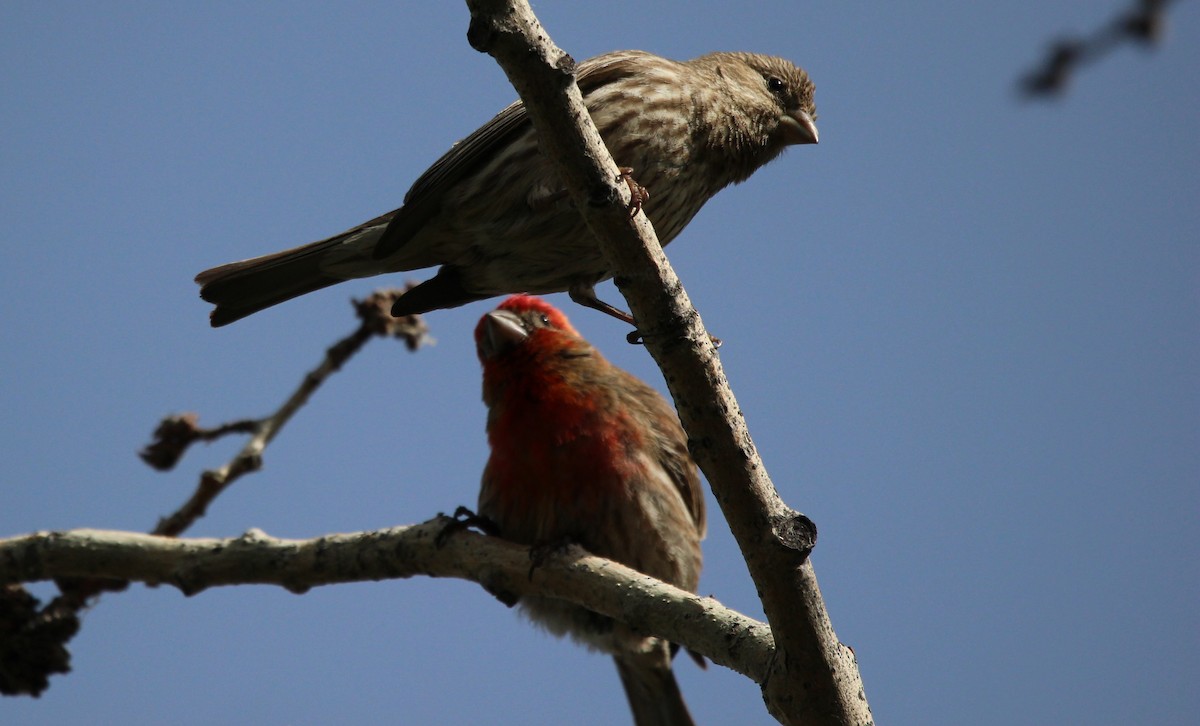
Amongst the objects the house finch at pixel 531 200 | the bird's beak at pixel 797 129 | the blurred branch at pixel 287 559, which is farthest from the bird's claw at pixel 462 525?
the bird's beak at pixel 797 129

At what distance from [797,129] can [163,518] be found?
3215mm

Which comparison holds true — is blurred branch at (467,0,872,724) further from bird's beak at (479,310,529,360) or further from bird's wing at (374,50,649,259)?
bird's beak at (479,310,529,360)

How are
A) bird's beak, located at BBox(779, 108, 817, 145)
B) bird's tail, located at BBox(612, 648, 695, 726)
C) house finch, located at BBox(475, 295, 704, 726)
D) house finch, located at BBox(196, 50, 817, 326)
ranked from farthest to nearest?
1. bird's tail, located at BBox(612, 648, 695, 726)
2. house finch, located at BBox(475, 295, 704, 726)
3. bird's beak, located at BBox(779, 108, 817, 145)
4. house finch, located at BBox(196, 50, 817, 326)

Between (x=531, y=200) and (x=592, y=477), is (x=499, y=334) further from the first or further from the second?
(x=531, y=200)

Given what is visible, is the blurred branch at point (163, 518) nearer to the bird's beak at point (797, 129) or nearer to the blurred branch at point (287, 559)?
the blurred branch at point (287, 559)

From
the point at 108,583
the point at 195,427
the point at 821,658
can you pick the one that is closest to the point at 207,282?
the point at 195,427

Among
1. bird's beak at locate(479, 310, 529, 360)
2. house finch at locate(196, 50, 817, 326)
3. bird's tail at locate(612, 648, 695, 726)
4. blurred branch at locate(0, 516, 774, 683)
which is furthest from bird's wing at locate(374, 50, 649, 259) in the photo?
bird's tail at locate(612, 648, 695, 726)

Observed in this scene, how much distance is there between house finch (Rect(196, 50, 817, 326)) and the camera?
14.6 feet

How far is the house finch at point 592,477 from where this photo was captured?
552cm

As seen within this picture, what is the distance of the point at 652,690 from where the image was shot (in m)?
5.82

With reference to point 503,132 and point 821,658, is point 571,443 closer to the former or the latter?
point 503,132

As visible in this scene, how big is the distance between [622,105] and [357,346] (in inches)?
63.0

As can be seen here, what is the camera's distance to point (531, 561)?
4.50 meters

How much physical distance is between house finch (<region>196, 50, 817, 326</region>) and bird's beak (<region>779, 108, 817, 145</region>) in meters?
0.10
